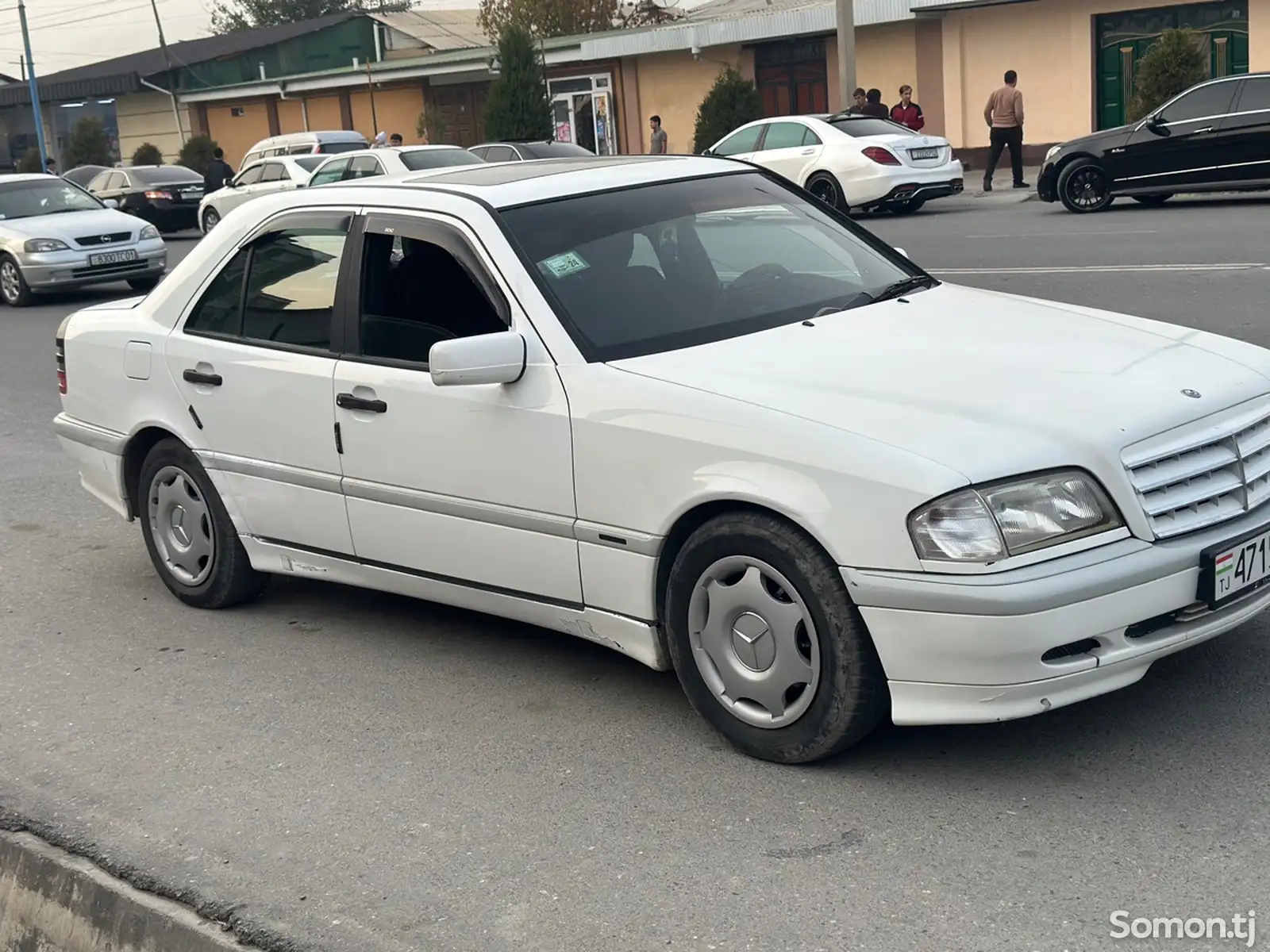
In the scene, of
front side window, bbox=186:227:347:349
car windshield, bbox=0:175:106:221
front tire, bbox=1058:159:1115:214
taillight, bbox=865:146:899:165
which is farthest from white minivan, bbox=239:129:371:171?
front side window, bbox=186:227:347:349

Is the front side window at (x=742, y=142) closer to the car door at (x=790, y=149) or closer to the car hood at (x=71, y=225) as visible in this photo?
the car door at (x=790, y=149)

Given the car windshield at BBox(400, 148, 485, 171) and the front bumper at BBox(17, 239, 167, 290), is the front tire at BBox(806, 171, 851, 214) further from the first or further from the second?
the front bumper at BBox(17, 239, 167, 290)

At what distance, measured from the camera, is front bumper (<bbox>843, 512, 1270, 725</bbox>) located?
366cm

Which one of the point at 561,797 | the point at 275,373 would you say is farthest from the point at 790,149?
the point at 561,797

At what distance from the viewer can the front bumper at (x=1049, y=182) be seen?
19.5 metres

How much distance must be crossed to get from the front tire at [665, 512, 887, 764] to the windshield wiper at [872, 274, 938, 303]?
4.53 feet

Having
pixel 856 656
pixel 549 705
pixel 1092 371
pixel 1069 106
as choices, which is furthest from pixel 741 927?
pixel 1069 106

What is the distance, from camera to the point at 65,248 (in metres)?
18.6

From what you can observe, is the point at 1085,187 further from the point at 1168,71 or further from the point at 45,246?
the point at 45,246

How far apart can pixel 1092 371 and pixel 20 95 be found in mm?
70914

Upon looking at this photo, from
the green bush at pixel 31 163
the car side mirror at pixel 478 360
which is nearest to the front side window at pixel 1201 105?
the car side mirror at pixel 478 360

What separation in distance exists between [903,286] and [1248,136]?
47.6 ft

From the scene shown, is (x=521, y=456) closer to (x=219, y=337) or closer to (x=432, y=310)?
(x=432, y=310)

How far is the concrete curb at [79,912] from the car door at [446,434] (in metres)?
1.47
